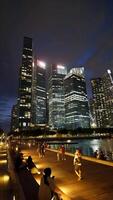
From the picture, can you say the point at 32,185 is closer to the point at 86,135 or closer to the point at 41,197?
the point at 41,197

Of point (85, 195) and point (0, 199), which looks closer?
point (85, 195)

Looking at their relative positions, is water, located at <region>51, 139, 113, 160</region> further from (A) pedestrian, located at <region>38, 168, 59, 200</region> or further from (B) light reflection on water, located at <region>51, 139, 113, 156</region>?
(A) pedestrian, located at <region>38, 168, 59, 200</region>

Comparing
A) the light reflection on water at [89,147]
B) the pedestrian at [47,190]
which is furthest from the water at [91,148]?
the pedestrian at [47,190]

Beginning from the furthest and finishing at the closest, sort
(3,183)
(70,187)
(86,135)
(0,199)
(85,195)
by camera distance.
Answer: (86,135) → (3,183) → (0,199) → (70,187) → (85,195)

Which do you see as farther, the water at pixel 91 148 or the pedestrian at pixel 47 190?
the water at pixel 91 148

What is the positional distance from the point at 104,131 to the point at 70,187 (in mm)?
192309

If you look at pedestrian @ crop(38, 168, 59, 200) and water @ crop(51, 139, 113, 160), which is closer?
pedestrian @ crop(38, 168, 59, 200)

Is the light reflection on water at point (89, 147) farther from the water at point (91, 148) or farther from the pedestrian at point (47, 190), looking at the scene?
the pedestrian at point (47, 190)

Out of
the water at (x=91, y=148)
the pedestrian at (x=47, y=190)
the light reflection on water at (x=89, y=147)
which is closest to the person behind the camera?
the pedestrian at (x=47, y=190)

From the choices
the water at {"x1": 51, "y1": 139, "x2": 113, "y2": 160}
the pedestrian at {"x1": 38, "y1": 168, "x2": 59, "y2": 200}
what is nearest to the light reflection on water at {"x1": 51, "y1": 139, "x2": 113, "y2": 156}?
the water at {"x1": 51, "y1": 139, "x2": 113, "y2": 160}

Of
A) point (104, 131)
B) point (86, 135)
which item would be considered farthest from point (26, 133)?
point (104, 131)

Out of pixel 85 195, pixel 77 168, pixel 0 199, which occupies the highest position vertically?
pixel 77 168

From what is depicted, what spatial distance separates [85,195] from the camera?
29.0ft

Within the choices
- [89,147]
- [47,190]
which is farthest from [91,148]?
[47,190]
